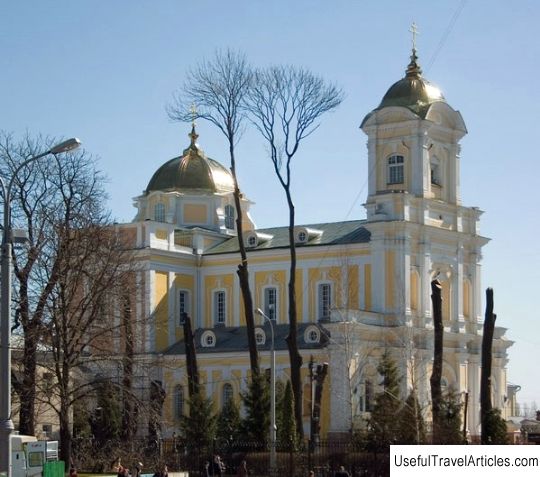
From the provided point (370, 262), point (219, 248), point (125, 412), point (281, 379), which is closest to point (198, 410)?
point (125, 412)

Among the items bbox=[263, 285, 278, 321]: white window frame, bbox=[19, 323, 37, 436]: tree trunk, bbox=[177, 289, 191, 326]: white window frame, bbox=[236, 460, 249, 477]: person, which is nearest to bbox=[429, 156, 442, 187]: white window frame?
bbox=[263, 285, 278, 321]: white window frame

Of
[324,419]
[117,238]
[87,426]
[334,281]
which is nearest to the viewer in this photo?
[117,238]

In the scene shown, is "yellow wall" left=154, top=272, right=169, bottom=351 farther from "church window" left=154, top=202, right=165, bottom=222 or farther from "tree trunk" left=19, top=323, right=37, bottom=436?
"tree trunk" left=19, top=323, right=37, bottom=436

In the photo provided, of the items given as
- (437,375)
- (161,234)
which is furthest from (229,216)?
(437,375)

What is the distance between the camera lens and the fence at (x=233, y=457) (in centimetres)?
4403

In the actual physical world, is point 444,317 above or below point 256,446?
above

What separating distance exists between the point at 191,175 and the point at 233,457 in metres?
39.6

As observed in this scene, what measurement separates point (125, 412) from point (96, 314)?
6.01 metres

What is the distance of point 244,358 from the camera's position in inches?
2901

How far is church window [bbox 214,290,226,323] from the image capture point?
262 ft

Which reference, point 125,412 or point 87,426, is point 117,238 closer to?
point 125,412

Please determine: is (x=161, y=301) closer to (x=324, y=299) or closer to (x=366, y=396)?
(x=324, y=299)

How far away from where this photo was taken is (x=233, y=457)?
48656 millimetres

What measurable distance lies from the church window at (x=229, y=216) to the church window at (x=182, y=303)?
305 inches
